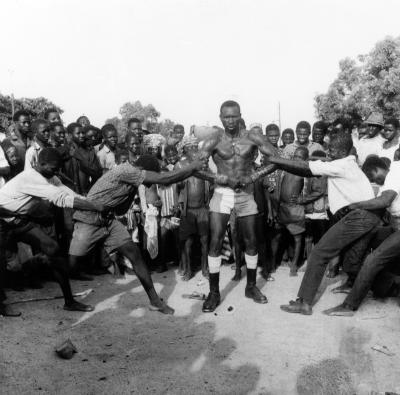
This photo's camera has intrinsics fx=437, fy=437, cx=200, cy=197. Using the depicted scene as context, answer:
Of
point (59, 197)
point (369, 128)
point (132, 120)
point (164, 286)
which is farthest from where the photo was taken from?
point (132, 120)

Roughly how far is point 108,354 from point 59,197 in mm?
1658

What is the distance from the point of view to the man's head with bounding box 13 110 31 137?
6391 mm

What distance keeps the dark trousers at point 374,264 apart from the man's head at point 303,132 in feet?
9.90

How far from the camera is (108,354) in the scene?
4000mm

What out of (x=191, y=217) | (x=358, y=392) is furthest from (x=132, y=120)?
(x=358, y=392)

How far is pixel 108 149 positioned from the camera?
7.19 m

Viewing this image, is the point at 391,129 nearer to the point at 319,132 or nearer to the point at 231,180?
the point at 319,132

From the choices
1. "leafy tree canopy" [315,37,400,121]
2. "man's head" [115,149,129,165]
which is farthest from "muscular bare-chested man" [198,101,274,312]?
"leafy tree canopy" [315,37,400,121]

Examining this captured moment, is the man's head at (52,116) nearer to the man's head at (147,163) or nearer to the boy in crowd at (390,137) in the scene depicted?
the man's head at (147,163)

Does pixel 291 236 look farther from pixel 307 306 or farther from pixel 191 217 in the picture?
pixel 307 306

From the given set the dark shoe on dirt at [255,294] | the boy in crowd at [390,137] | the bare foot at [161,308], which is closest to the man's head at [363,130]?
the boy in crowd at [390,137]

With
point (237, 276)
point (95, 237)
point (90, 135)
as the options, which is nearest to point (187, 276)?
point (237, 276)

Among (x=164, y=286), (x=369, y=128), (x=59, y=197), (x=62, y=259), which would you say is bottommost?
(x=164, y=286)

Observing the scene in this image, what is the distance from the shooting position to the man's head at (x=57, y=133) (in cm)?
649
